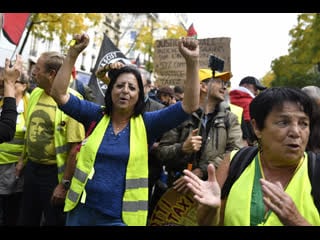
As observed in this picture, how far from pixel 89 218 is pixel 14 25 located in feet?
8.59

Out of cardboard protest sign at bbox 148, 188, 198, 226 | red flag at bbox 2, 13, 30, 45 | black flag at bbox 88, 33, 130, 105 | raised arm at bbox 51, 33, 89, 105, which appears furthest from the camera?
black flag at bbox 88, 33, 130, 105

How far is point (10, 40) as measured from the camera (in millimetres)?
4379

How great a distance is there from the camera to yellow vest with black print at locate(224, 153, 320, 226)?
1.91m

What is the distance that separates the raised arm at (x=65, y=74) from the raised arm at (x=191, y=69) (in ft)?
2.40

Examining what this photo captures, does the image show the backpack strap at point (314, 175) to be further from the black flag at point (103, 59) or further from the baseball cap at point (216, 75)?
the black flag at point (103, 59)

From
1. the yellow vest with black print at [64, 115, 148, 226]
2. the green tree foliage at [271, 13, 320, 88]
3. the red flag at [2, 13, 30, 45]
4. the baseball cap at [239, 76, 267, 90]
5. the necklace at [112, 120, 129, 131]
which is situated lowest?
the yellow vest with black print at [64, 115, 148, 226]

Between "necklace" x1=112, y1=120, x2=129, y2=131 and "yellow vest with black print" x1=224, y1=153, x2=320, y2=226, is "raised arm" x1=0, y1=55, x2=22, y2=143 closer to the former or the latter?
"necklace" x1=112, y1=120, x2=129, y2=131

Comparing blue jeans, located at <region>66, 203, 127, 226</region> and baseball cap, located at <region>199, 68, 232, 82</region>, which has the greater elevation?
baseball cap, located at <region>199, 68, 232, 82</region>

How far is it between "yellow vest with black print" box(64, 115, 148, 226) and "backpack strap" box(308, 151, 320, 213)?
1.16 meters

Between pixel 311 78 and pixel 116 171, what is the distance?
28597mm

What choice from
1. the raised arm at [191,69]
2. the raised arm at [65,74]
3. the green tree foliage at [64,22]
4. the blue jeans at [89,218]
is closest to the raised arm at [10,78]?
the raised arm at [65,74]

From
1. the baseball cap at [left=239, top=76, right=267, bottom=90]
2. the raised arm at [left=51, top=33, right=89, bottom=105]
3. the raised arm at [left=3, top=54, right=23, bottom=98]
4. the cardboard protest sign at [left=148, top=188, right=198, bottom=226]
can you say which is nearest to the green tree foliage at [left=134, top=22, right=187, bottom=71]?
the baseball cap at [left=239, top=76, right=267, bottom=90]

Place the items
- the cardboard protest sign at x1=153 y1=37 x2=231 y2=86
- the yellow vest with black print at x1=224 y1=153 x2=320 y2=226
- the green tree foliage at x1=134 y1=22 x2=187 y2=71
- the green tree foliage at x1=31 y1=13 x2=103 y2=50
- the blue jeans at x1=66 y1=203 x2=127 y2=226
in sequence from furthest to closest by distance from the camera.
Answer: the green tree foliage at x1=134 y1=22 x2=187 y2=71 < the green tree foliage at x1=31 y1=13 x2=103 y2=50 < the cardboard protest sign at x1=153 y1=37 x2=231 y2=86 < the blue jeans at x1=66 y1=203 x2=127 y2=226 < the yellow vest with black print at x1=224 y1=153 x2=320 y2=226
